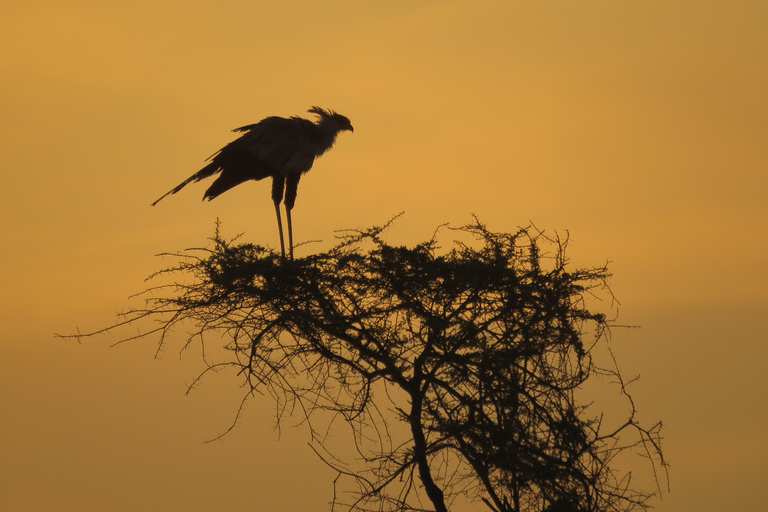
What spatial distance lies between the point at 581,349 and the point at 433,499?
194 centimetres

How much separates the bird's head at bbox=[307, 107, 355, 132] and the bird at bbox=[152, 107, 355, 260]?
0.01m

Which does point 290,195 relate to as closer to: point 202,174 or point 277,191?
point 277,191

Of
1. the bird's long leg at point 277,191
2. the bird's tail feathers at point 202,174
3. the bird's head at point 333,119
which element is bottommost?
the bird's tail feathers at point 202,174

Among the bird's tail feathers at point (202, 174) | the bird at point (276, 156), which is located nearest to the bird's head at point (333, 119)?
the bird at point (276, 156)

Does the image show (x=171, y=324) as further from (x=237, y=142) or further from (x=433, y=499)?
(x=237, y=142)

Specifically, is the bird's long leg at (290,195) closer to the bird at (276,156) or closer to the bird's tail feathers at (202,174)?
the bird at (276,156)

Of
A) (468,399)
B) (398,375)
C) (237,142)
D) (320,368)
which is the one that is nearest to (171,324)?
(320,368)

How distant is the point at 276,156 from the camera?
423 inches

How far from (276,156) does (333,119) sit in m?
1.22

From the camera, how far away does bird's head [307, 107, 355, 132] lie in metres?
11.6

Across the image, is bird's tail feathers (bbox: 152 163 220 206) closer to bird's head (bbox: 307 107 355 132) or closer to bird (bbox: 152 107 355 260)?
bird (bbox: 152 107 355 260)

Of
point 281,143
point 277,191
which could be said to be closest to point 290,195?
point 277,191

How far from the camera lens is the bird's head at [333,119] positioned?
11555mm

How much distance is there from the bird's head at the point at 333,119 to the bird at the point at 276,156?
1cm
